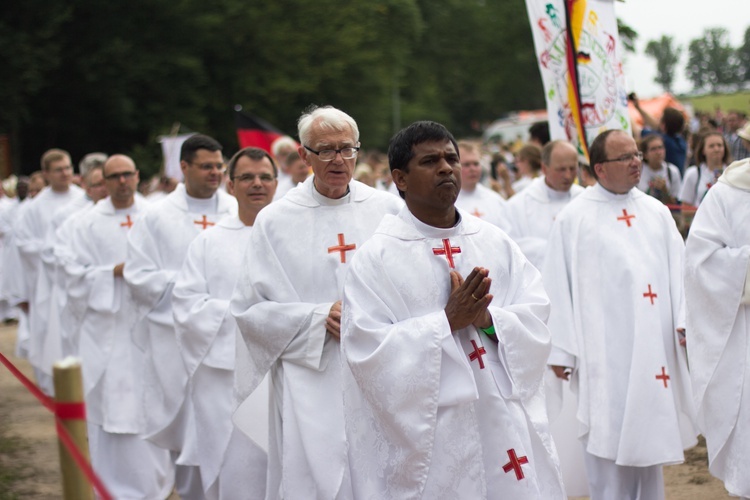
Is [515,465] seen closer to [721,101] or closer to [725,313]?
[725,313]

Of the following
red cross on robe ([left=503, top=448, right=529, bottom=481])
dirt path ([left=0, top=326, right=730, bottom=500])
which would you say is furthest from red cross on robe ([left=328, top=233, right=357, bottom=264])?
dirt path ([left=0, top=326, right=730, bottom=500])

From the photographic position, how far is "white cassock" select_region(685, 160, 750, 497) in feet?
21.0

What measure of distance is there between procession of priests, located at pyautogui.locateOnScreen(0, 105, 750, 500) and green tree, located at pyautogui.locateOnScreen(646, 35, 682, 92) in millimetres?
78196

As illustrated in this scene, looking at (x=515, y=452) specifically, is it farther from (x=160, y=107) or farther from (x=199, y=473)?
(x=160, y=107)

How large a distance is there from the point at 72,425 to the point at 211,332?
12.8ft

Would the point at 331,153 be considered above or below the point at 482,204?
above

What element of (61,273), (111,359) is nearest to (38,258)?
(61,273)

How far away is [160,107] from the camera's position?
122ft

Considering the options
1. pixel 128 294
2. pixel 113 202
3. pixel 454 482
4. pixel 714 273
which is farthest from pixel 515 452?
pixel 113 202

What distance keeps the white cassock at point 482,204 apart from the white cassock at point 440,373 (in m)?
5.29

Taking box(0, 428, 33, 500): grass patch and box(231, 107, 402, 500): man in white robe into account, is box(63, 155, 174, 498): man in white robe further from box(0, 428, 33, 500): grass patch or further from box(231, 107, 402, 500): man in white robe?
box(231, 107, 402, 500): man in white robe

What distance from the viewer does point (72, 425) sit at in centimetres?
357

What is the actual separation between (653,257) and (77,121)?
1247 inches

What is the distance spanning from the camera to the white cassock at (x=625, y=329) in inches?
279
